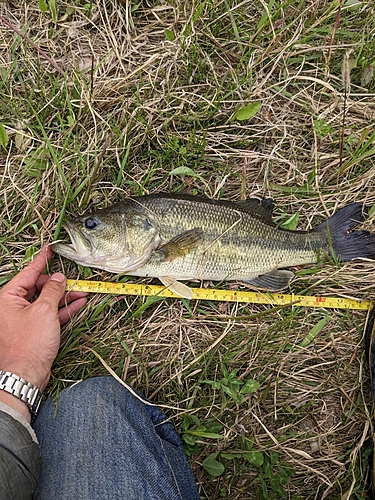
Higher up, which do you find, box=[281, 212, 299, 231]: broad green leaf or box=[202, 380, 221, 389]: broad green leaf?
box=[281, 212, 299, 231]: broad green leaf

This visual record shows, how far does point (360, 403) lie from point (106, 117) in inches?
124

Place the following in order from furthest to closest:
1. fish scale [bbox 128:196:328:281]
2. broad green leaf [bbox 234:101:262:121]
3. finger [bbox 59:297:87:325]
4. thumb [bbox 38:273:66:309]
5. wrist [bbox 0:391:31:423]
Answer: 1. broad green leaf [bbox 234:101:262:121]
2. finger [bbox 59:297:87:325]
3. fish scale [bbox 128:196:328:281]
4. thumb [bbox 38:273:66:309]
5. wrist [bbox 0:391:31:423]

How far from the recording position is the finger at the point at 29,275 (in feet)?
10.2

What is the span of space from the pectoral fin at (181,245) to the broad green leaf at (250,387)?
1.12 m

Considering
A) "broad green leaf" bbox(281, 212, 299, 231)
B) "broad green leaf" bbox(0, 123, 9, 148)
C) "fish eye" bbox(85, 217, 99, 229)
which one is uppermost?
"broad green leaf" bbox(0, 123, 9, 148)

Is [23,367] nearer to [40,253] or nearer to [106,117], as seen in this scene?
[40,253]

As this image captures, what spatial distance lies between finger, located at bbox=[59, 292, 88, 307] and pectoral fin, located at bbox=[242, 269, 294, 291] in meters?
1.32

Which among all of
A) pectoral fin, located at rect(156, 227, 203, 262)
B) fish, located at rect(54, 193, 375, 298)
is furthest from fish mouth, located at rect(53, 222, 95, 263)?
pectoral fin, located at rect(156, 227, 203, 262)

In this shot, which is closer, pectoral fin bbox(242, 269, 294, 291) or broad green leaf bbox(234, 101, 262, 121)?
pectoral fin bbox(242, 269, 294, 291)

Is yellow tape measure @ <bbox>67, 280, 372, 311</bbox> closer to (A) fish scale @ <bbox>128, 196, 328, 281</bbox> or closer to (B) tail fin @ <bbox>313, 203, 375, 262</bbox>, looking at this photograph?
(A) fish scale @ <bbox>128, 196, 328, 281</bbox>

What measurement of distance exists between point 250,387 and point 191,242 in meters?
1.21

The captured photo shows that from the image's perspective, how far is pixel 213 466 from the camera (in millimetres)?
3221

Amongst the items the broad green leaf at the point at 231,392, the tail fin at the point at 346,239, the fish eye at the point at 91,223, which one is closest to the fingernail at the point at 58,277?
the fish eye at the point at 91,223

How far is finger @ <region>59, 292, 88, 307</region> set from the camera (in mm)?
3288
